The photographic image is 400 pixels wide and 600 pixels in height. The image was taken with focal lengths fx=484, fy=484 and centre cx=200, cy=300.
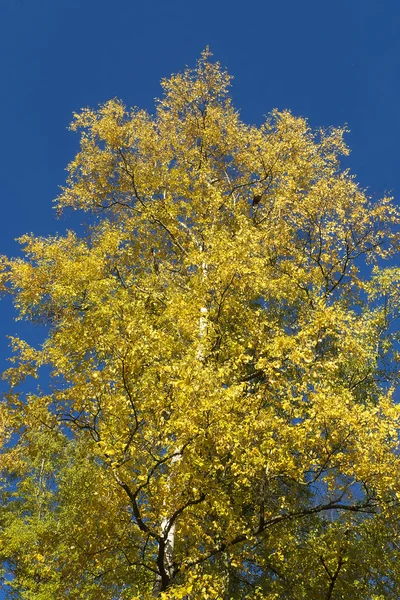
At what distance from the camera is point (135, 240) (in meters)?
14.8

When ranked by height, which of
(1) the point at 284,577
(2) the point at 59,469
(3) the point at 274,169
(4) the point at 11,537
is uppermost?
(3) the point at 274,169

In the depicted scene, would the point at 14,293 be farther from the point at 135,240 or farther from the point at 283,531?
the point at 283,531

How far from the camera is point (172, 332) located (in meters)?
9.34

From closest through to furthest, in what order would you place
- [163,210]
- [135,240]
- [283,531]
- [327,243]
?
[283,531], [327,243], [163,210], [135,240]

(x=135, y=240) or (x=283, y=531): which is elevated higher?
(x=135, y=240)

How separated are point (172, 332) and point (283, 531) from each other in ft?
13.2

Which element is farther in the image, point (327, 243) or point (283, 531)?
point (327, 243)

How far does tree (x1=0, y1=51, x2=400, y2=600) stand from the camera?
263 inches

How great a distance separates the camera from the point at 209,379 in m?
6.43

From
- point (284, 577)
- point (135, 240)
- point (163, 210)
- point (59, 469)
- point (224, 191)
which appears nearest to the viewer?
point (284, 577)

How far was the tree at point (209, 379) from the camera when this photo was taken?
6.68 metres

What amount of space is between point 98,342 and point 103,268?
19.0 feet

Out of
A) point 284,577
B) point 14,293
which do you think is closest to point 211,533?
point 284,577

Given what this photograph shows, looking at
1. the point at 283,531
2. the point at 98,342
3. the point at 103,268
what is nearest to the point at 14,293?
the point at 103,268
